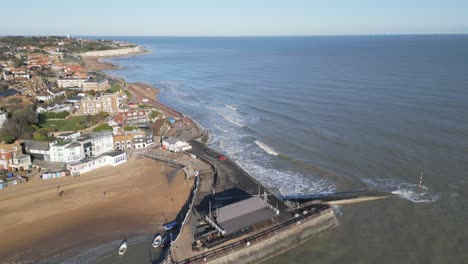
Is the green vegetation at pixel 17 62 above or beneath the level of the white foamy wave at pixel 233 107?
above

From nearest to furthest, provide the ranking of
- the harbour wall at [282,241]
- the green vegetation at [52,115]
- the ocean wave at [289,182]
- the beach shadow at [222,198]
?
the harbour wall at [282,241]
the beach shadow at [222,198]
the ocean wave at [289,182]
the green vegetation at [52,115]

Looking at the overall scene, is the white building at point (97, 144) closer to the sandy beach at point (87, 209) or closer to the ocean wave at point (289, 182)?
the sandy beach at point (87, 209)

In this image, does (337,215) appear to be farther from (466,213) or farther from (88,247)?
(88,247)

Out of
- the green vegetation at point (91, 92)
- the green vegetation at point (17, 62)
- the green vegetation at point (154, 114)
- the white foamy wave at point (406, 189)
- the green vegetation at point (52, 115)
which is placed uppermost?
the green vegetation at point (17, 62)

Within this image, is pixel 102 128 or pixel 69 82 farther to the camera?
pixel 69 82

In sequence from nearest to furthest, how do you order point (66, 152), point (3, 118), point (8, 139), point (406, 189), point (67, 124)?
1. point (406, 189)
2. point (66, 152)
3. point (8, 139)
4. point (3, 118)
5. point (67, 124)

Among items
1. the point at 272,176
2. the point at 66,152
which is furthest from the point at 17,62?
the point at 272,176

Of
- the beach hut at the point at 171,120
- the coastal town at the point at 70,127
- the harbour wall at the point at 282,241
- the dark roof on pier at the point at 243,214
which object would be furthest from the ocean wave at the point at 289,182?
the beach hut at the point at 171,120

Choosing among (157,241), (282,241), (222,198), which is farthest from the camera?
(222,198)

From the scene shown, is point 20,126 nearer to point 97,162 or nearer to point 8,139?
point 8,139
